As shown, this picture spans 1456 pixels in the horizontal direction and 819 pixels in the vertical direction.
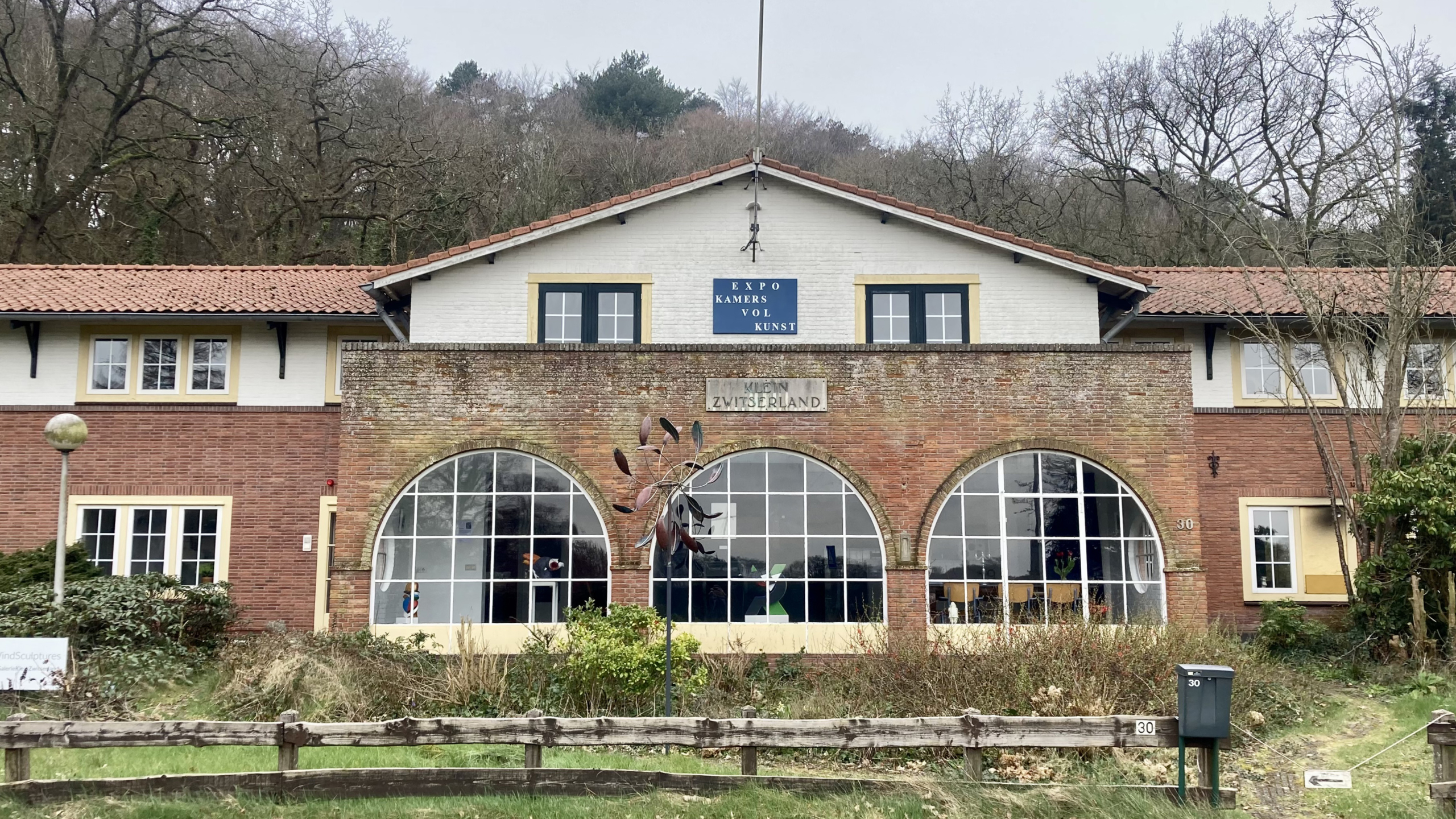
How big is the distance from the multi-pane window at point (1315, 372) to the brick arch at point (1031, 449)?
5.64 meters

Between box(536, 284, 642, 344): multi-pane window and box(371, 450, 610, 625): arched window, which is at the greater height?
box(536, 284, 642, 344): multi-pane window

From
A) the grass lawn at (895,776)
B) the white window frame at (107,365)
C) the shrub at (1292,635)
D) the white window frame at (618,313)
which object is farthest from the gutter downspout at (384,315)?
the shrub at (1292,635)

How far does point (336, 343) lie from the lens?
750 inches

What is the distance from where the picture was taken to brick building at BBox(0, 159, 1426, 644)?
15148mm

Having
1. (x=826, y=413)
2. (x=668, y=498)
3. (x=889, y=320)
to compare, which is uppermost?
(x=889, y=320)

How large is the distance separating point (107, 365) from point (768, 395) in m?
11.8

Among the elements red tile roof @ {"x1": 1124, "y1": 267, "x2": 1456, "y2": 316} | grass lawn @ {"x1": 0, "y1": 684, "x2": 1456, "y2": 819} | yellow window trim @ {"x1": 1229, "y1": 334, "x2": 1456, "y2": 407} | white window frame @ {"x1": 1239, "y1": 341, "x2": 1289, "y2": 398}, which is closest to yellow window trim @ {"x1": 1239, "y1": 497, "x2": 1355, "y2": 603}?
yellow window trim @ {"x1": 1229, "y1": 334, "x2": 1456, "y2": 407}

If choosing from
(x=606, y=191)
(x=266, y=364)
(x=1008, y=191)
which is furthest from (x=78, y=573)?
(x=1008, y=191)

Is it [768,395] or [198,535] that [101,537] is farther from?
[768,395]

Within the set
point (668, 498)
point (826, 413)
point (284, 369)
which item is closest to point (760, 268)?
point (826, 413)

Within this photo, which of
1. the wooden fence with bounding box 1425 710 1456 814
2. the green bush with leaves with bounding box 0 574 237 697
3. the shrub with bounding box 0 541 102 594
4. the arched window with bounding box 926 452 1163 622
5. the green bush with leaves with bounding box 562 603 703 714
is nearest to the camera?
the wooden fence with bounding box 1425 710 1456 814

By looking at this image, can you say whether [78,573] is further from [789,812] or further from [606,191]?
[606,191]

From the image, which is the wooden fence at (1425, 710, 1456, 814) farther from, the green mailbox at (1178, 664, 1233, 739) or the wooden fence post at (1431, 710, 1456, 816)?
the green mailbox at (1178, 664, 1233, 739)

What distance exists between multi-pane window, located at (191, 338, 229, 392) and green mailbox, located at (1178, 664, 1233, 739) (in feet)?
53.5
